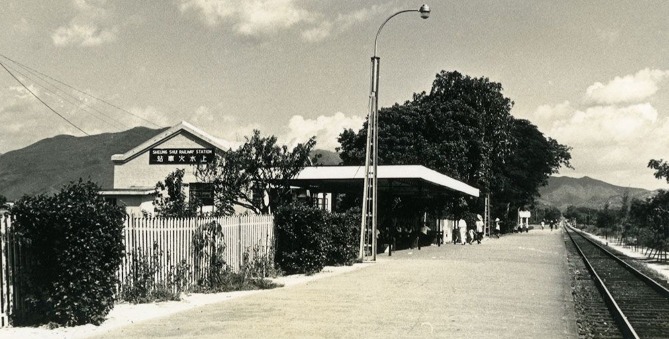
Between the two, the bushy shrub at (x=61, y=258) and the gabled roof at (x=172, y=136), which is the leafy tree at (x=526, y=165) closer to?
the gabled roof at (x=172, y=136)

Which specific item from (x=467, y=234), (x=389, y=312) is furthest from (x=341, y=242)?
(x=467, y=234)

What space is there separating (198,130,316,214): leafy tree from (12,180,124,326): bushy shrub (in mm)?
10849

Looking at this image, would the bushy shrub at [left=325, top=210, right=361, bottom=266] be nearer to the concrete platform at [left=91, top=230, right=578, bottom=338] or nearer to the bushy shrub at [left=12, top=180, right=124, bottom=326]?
the concrete platform at [left=91, top=230, right=578, bottom=338]

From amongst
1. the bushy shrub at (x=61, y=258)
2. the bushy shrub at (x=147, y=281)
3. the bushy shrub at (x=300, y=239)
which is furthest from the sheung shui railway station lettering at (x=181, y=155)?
the bushy shrub at (x=61, y=258)

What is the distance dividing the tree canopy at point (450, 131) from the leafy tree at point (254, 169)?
2546 cm

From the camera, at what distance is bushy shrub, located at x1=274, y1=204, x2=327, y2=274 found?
58.0ft

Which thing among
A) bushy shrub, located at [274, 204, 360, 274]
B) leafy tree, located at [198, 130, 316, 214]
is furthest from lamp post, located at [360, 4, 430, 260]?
bushy shrub, located at [274, 204, 360, 274]

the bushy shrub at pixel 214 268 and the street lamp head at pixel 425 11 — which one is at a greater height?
the street lamp head at pixel 425 11

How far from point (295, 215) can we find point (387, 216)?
51.2 ft

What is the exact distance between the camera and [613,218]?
326ft

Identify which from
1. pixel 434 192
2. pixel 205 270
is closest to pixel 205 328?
pixel 205 270

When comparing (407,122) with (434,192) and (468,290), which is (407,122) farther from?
(468,290)

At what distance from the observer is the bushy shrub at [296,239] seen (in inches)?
696

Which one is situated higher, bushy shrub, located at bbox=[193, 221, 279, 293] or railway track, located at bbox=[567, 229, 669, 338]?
bushy shrub, located at bbox=[193, 221, 279, 293]
